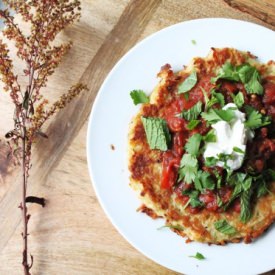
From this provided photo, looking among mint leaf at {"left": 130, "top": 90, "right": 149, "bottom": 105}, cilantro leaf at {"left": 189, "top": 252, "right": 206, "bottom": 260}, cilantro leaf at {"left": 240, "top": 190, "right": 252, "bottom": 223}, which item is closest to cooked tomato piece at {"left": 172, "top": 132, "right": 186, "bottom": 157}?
mint leaf at {"left": 130, "top": 90, "right": 149, "bottom": 105}

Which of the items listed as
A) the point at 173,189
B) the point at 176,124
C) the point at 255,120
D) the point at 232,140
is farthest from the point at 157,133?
the point at 255,120

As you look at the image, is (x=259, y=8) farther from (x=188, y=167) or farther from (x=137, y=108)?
(x=188, y=167)

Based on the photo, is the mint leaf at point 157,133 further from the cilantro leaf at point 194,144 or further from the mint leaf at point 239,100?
the mint leaf at point 239,100

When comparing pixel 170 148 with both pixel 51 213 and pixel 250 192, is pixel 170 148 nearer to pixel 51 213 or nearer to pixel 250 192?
pixel 250 192

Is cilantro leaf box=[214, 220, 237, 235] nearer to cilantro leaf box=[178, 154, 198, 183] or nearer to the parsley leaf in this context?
cilantro leaf box=[178, 154, 198, 183]

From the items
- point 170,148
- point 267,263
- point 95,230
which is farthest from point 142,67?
point 267,263

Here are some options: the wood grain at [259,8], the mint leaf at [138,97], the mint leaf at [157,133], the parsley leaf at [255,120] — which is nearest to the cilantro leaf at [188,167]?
the mint leaf at [157,133]
